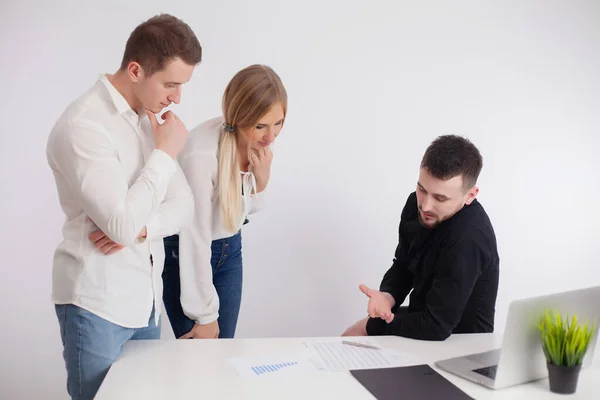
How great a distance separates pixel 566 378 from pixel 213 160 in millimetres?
1346

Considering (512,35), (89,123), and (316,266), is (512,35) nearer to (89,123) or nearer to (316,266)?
(316,266)

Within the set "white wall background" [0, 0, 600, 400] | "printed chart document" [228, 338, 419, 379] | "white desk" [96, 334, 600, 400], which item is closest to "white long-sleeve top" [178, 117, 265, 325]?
"white desk" [96, 334, 600, 400]

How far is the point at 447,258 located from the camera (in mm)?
2172

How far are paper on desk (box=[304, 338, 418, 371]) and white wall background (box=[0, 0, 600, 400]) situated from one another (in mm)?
1519

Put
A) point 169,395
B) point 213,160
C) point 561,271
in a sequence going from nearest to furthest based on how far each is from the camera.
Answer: point 169,395 < point 213,160 < point 561,271

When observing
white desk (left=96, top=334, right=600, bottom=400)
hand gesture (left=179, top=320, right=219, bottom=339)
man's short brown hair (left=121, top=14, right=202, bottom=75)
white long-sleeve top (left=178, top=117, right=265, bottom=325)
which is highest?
man's short brown hair (left=121, top=14, right=202, bottom=75)

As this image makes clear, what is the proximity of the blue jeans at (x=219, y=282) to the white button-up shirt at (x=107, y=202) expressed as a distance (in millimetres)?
452

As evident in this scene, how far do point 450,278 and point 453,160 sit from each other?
16.1 inches

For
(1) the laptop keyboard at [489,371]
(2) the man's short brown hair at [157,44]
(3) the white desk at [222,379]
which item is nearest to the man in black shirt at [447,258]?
(3) the white desk at [222,379]

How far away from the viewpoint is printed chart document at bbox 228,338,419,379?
1.79 metres

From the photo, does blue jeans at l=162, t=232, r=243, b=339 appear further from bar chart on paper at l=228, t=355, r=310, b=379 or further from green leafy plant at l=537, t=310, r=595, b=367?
green leafy plant at l=537, t=310, r=595, b=367

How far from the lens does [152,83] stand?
1846mm

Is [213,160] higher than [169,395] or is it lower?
higher

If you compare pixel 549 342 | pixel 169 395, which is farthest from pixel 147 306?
pixel 549 342
